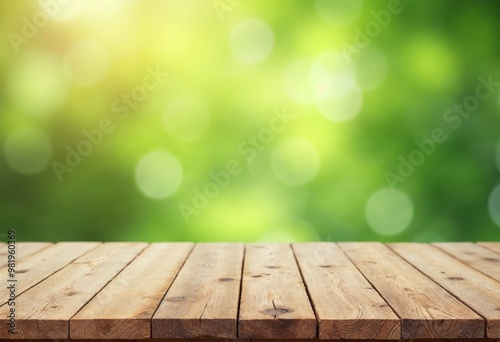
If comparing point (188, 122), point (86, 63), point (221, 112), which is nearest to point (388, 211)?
point (221, 112)

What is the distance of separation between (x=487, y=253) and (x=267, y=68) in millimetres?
1330

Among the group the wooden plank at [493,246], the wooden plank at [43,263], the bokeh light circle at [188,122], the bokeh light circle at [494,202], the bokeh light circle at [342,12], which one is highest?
the bokeh light circle at [342,12]

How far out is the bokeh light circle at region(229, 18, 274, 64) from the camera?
314cm

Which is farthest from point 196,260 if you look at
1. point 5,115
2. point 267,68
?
point 5,115

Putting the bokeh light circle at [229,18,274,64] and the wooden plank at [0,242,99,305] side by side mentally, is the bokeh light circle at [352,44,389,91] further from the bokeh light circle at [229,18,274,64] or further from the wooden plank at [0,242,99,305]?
the wooden plank at [0,242,99,305]

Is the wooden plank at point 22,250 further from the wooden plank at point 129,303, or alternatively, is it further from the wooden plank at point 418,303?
the wooden plank at point 418,303

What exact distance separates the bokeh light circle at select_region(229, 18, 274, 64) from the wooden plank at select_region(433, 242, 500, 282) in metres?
1.21

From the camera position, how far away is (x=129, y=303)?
5.09 ft

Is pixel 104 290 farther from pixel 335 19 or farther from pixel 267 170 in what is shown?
pixel 335 19

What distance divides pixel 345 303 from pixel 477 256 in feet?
2.96

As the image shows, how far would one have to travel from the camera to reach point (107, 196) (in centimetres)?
316

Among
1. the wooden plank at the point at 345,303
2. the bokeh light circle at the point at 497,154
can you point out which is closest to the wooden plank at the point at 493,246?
the wooden plank at the point at 345,303

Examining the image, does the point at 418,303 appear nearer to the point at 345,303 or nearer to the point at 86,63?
the point at 345,303

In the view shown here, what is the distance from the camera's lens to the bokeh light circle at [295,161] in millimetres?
3148
